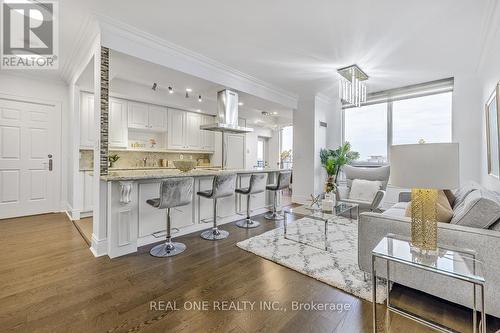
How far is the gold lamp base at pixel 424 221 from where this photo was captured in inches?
60.5

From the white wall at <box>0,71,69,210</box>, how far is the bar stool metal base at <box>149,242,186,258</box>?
334 centimetres

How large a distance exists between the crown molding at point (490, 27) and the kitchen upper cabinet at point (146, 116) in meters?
5.50

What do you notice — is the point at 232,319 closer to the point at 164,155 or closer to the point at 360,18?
the point at 360,18

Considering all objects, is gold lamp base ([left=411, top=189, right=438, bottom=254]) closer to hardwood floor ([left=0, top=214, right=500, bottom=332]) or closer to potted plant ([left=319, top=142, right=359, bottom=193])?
hardwood floor ([left=0, top=214, right=500, bottom=332])

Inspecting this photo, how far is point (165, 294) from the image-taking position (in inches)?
76.2

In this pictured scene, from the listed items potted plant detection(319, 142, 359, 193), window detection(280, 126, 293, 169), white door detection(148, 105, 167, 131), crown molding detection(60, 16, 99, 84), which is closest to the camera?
crown molding detection(60, 16, 99, 84)

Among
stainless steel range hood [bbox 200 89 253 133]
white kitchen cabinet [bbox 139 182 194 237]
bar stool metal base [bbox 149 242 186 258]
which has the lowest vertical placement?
bar stool metal base [bbox 149 242 186 258]

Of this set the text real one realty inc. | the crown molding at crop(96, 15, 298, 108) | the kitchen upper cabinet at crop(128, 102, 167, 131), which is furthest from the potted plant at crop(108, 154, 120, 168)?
the text real one realty inc.

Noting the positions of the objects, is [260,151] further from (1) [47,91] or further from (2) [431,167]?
(2) [431,167]

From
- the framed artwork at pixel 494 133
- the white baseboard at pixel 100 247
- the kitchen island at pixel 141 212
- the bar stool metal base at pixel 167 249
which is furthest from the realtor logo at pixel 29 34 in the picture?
the framed artwork at pixel 494 133

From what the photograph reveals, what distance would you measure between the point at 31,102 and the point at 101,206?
11.3 feet

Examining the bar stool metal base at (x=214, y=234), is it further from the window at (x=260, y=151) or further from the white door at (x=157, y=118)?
the window at (x=260, y=151)

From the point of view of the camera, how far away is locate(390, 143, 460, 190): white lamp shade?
54.8 inches

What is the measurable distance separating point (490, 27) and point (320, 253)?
3.40m
